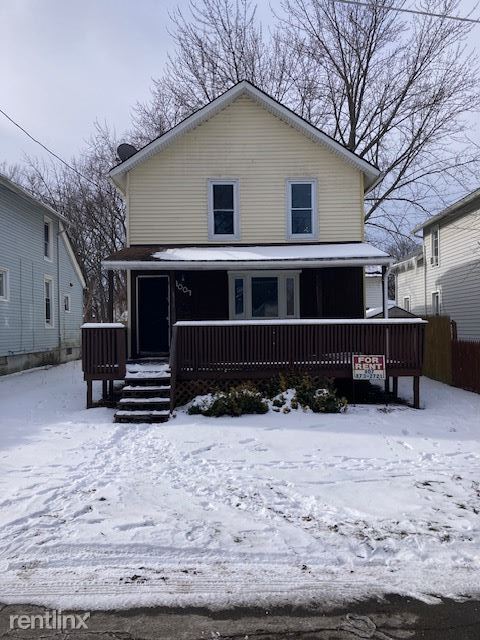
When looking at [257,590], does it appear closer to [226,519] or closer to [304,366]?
[226,519]

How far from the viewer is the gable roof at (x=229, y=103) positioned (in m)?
13.9

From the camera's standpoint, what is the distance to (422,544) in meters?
4.35

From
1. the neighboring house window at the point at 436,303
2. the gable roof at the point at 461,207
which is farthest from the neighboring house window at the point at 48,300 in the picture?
the neighboring house window at the point at 436,303

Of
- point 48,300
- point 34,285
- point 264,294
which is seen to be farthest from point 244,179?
point 48,300

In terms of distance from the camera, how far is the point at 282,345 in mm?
11312

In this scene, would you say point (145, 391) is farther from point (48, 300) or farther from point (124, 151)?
point (48, 300)

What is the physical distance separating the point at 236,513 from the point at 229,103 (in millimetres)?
12198

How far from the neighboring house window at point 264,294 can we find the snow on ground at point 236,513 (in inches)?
229

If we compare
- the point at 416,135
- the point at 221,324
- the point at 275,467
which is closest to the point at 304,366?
the point at 221,324

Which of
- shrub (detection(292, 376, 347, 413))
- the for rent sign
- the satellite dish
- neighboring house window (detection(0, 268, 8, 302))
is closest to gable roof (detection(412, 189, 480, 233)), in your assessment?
the for rent sign

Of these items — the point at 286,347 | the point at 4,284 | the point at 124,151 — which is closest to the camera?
the point at 286,347

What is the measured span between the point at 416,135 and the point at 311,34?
6973 mm

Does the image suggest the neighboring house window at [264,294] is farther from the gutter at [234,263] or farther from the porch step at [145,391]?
the porch step at [145,391]

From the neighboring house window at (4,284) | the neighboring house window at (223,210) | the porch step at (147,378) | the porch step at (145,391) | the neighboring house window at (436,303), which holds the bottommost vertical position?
the porch step at (145,391)
